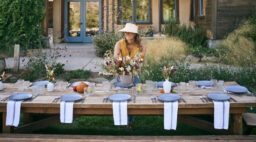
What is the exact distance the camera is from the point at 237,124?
3170mm

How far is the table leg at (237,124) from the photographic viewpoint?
3.15 meters

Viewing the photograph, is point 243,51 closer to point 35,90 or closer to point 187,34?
point 187,34

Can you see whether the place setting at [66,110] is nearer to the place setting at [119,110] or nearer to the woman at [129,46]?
the place setting at [119,110]

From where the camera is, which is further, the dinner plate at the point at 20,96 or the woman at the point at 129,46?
the woman at the point at 129,46

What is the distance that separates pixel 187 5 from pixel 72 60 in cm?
721

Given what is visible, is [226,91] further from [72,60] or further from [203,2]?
[203,2]

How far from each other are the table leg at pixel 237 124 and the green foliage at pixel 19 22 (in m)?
6.11

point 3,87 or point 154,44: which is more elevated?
point 154,44

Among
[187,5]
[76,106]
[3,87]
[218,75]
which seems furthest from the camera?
[187,5]

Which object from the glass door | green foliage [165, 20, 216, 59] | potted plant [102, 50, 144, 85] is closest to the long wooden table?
potted plant [102, 50, 144, 85]

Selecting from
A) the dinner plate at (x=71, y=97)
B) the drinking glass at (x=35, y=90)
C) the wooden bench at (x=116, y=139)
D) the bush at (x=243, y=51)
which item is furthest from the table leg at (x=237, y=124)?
the bush at (x=243, y=51)

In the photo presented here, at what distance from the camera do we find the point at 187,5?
1398cm

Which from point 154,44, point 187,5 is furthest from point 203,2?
point 154,44

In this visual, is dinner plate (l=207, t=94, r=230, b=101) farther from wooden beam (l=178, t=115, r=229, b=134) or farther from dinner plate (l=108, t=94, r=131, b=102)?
dinner plate (l=108, t=94, r=131, b=102)
